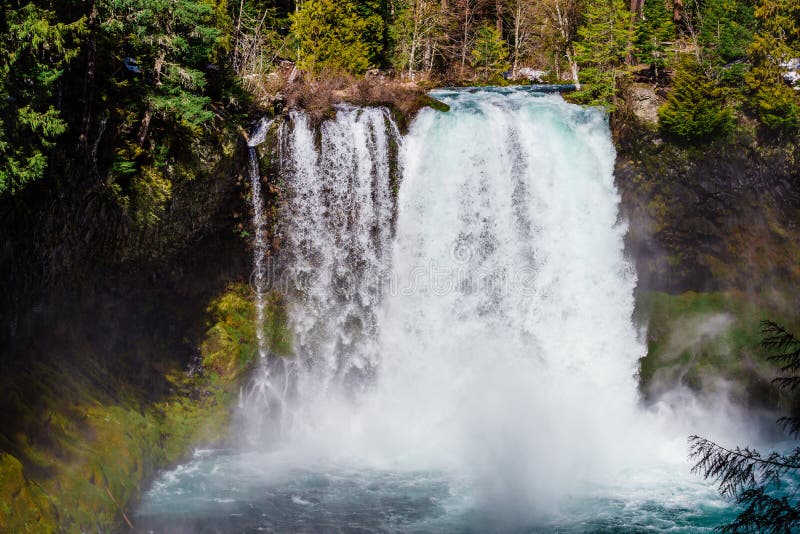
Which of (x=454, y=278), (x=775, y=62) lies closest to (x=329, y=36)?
(x=454, y=278)

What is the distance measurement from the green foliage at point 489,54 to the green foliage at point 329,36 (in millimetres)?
8225

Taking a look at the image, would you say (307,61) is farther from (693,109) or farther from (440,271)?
(693,109)

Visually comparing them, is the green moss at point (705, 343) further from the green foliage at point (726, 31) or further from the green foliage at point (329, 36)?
the green foliage at point (329, 36)

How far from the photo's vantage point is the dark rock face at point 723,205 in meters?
18.4

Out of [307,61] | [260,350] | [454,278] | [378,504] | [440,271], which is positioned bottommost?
[378,504]

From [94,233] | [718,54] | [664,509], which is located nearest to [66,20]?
[94,233]

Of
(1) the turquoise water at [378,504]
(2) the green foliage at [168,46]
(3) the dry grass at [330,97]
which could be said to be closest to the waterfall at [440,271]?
(3) the dry grass at [330,97]

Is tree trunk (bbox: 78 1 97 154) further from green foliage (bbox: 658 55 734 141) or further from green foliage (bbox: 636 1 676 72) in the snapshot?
green foliage (bbox: 636 1 676 72)

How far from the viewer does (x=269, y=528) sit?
39.6 feet

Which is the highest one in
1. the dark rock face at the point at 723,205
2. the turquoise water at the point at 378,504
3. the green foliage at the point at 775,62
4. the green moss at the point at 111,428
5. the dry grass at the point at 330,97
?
the green foliage at the point at 775,62

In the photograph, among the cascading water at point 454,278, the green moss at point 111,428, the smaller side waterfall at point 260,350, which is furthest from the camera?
the cascading water at point 454,278

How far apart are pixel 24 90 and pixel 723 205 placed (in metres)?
17.5

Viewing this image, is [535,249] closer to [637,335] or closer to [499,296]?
[499,296]

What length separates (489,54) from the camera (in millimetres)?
30422
